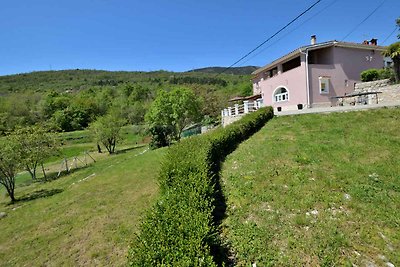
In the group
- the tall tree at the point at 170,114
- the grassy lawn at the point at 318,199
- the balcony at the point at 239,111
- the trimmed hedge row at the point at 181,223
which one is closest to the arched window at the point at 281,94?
the balcony at the point at 239,111

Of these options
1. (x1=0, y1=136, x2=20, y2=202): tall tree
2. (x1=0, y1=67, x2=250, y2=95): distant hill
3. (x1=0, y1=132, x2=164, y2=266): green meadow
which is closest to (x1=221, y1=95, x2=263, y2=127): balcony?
(x1=0, y1=132, x2=164, y2=266): green meadow

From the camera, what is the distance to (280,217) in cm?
543

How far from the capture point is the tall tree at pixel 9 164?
15.7m

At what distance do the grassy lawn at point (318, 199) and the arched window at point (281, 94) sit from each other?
424 inches

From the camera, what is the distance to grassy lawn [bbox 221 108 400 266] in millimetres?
4418

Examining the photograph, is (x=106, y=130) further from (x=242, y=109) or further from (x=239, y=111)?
(x=242, y=109)

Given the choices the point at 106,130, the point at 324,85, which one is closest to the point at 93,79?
the point at 106,130

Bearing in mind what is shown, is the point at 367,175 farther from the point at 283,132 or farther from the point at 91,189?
the point at 91,189

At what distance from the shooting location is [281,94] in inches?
858

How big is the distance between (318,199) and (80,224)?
26.6 feet

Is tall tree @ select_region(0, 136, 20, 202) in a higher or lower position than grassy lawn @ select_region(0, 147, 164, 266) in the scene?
higher

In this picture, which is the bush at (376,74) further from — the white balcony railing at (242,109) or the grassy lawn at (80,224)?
the grassy lawn at (80,224)

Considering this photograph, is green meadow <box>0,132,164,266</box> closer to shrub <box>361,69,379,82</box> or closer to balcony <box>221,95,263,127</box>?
balcony <box>221,95,263,127</box>

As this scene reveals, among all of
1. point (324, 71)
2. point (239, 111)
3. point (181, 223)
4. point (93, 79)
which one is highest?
point (93, 79)
